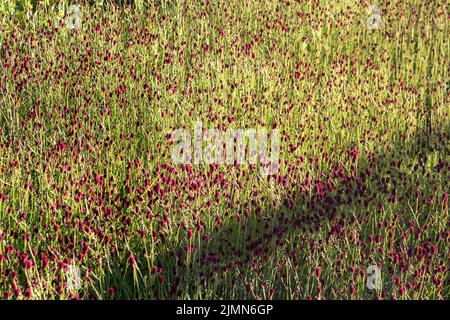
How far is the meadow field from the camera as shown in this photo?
3.38 m

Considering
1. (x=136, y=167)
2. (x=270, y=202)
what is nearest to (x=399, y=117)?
(x=270, y=202)

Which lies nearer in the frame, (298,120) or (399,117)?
(298,120)

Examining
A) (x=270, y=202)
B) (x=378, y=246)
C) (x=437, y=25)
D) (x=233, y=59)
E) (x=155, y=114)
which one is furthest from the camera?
(x=437, y=25)

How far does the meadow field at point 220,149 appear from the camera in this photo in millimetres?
3383

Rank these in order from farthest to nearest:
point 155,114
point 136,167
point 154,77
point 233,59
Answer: point 233,59
point 154,77
point 155,114
point 136,167

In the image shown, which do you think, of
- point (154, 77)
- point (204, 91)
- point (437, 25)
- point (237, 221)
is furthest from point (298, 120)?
point (437, 25)

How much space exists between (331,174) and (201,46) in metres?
2.54

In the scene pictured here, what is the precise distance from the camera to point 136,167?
13.8 ft

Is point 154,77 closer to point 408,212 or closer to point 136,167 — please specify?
point 136,167

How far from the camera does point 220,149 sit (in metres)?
4.29

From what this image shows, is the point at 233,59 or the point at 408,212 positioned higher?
the point at 233,59

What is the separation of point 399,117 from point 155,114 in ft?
6.38

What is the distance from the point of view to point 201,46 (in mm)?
6215

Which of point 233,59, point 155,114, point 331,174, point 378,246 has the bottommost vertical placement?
point 378,246
